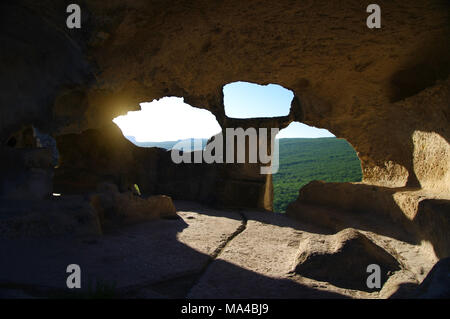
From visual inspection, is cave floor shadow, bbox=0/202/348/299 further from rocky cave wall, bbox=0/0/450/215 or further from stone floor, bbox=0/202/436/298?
rocky cave wall, bbox=0/0/450/215

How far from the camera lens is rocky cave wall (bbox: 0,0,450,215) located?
404 centimetres

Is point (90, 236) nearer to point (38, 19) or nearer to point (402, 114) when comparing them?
point (38, 19)

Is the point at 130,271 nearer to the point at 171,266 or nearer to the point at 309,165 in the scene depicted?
the point at 171,266

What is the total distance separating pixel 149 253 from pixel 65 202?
129cm

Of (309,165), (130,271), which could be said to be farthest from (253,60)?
(309,165)

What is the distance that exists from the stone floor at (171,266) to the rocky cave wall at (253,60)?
200 centimetres

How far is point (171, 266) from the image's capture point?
2.71 m

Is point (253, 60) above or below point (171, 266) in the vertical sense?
above

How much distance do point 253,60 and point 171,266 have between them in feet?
12.6

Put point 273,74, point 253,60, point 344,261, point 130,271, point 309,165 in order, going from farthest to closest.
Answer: point 309,165
point 273,74
point 253,60
point 344,261
point 130,271

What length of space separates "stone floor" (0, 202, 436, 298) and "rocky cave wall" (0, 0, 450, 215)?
200cm

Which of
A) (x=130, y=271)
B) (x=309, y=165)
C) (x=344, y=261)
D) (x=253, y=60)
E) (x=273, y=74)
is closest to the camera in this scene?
(x=130, y=271)

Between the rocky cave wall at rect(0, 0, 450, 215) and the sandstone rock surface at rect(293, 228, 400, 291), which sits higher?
the rocky cave wall at rect(0, 0, 450, 215)

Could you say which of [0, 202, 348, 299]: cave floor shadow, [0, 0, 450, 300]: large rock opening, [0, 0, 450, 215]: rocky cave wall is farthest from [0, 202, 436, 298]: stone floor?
[0, 0, 450, 215]: rocky cave wall
